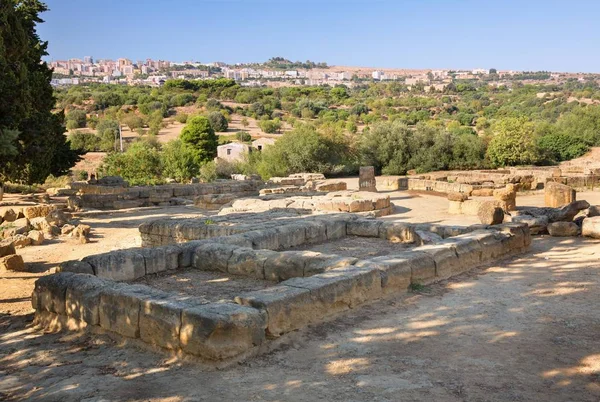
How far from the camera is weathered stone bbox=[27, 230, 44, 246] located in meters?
14.4

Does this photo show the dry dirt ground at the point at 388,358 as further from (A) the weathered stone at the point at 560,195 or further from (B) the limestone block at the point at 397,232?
(A) the weathered stone at the point at 560,195

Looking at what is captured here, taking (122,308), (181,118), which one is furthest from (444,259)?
(181,118)

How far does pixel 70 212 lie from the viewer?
20.6 meters

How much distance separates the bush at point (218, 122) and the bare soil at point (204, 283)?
54.2 m

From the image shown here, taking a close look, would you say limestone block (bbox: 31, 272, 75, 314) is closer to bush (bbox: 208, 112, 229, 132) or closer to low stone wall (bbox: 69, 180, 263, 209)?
low stone wall (bbox: 69, 180, 263, 209)

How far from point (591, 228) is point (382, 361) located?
8233 millimetres

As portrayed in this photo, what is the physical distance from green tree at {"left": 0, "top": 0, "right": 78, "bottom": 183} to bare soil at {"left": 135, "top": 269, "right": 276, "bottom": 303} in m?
2.55

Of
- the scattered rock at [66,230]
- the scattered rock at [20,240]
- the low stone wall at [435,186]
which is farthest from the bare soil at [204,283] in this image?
the low stone wall at [435,186]

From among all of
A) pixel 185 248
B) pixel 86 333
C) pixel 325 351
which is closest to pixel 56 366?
pixel 86 333

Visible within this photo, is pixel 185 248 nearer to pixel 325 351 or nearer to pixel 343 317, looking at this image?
pixel 343 317

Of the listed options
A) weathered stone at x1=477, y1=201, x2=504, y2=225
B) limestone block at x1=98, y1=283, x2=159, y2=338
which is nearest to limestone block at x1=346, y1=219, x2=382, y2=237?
weathered stone at x1=477, y1=201, x2=504, y2=225

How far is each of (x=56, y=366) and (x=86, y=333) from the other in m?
0.87

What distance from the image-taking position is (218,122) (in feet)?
206

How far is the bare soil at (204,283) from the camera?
322 inches
